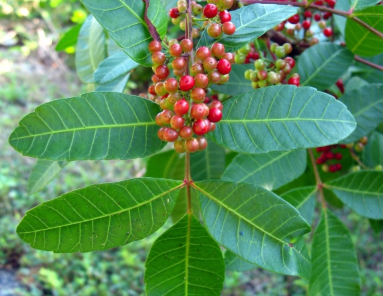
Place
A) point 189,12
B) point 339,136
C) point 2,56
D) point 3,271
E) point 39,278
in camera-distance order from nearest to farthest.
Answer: point 339,136 → point 189,12 → point 39,278 → point 3,271 → point 2,56

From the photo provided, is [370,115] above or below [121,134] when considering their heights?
below

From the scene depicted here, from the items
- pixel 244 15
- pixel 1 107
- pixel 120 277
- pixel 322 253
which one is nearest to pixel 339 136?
pixel 244 15

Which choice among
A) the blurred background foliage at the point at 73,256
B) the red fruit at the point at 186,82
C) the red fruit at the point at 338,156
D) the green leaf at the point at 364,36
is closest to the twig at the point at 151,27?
the red fruit at the point at 186,82

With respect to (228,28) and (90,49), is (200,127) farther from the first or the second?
(90,49)

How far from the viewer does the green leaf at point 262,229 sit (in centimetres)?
56

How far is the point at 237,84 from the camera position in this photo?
891 mm

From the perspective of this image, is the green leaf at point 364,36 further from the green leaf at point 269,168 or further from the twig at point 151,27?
the twig at point 151,27

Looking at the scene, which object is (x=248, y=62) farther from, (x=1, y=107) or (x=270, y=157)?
(x=1, y=107)

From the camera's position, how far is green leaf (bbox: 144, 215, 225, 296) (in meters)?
0.61

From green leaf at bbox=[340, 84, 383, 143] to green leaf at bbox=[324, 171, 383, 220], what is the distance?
10cm

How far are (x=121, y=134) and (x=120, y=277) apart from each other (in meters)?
2.51

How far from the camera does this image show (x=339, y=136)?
1.82 feet

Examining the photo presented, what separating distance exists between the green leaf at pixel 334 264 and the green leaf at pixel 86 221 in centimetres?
50

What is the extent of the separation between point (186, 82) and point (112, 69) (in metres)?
0.24
